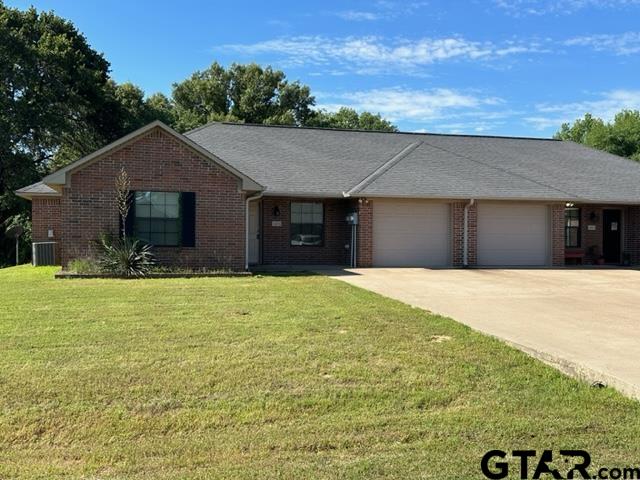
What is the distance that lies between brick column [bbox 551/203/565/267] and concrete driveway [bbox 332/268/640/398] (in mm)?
1742

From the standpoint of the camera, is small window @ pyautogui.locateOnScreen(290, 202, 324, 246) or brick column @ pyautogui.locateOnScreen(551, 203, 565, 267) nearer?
small window @ pyautogui.locateOnScreen(290, 202, 324, 246)

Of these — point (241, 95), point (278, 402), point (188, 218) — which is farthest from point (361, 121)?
point (278, 402)

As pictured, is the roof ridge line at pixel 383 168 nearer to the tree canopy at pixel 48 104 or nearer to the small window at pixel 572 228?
the small window at pixel 572 228

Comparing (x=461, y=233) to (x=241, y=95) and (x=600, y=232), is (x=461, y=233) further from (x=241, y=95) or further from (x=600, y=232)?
(x=241, y=95)

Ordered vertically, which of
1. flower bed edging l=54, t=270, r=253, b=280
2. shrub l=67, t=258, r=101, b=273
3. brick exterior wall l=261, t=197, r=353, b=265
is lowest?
flower bed edging l=54, t=270, r=253, b=280

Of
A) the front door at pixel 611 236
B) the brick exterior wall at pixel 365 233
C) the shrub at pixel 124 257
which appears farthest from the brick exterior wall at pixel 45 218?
the front door at pixel 611 236

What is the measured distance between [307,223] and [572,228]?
32.5ft

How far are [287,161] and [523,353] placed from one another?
47.7ft

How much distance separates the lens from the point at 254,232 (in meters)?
18.7

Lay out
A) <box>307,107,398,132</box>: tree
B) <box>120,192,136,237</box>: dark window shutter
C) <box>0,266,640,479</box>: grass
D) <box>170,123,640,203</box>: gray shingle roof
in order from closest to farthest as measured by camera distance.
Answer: <box>0,266,640,479</box>: grass → <box>120,192,136,237</box>: dark window shutter → <box>170,123,640,203</box>: gray shingle roof → <box>307,107,398,132</box>: tree

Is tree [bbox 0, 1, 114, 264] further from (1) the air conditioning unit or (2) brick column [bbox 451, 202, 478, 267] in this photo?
(2) brick column [bbox 451, 202, 478, 267]

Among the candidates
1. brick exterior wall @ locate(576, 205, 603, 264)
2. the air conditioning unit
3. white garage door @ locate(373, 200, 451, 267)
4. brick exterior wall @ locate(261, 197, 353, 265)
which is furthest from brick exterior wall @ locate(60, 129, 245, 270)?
brick exterior wall @ locate(576, 205, 603, 264)

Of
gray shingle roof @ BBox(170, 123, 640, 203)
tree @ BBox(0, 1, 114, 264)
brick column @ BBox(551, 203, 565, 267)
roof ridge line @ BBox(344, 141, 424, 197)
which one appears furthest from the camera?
tree @ BBox(0, 1, 114, 264)

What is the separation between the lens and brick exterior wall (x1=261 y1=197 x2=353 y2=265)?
61.5ft
